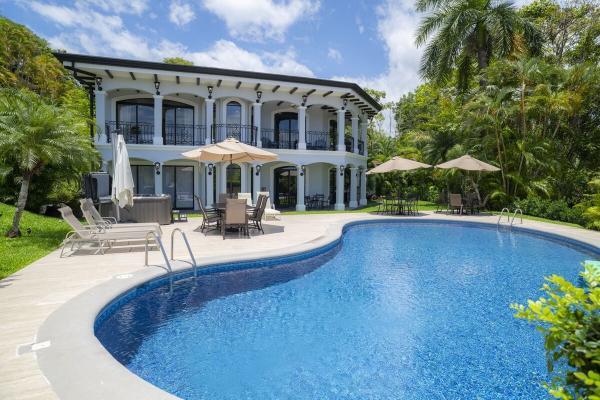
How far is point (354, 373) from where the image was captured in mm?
4137

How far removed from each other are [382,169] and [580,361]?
17302 mm

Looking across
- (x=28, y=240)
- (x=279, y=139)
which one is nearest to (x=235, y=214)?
(x=28, y=240)

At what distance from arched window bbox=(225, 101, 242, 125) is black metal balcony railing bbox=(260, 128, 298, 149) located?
5.72ft

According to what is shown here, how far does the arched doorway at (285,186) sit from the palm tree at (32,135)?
1457 centimetres

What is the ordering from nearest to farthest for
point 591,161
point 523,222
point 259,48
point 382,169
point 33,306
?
point 33,306 < point 523,222 < point 382,169 < point 591,161 < point 259,48

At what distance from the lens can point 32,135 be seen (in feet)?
29.5

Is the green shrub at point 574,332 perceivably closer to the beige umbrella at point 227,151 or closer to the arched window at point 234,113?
the beige umbrella at point 227,151

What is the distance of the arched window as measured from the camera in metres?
21.0

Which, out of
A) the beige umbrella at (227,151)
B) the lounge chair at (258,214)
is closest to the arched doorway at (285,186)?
the beige umbrella at (227,151)

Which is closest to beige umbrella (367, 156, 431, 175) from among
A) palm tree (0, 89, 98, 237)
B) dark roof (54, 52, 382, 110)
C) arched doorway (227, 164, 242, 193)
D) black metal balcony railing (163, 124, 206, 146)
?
dark roof (54, 52, 382, 110)

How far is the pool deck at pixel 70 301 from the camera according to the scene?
9.64 ft

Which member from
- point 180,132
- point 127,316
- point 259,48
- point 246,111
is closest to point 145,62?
point 180,132

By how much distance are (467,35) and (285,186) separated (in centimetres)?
1447

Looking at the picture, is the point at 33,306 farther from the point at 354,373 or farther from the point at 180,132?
the point at 180,132
